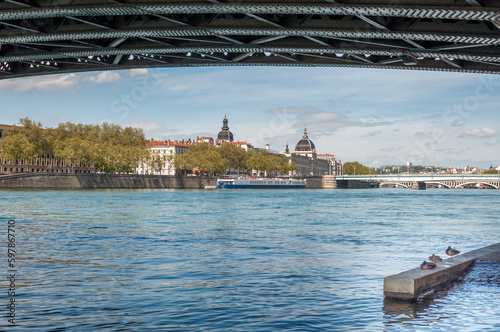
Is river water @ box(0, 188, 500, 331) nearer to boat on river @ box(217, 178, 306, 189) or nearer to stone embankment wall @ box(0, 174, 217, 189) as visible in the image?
stone embankment wall @ box(0, 174, 217, 189)

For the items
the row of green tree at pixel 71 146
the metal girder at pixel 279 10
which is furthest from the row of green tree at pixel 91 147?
the metal girder at pixel 279 10

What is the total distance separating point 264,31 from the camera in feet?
58.1

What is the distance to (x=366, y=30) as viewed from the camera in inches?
675

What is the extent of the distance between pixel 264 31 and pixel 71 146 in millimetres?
109379

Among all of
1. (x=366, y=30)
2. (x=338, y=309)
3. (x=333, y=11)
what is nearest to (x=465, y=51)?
(x=366, y=30)

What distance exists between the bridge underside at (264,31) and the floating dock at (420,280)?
6.06 metres

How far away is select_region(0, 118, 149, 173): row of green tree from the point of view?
11400 cm

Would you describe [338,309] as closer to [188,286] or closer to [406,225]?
[188,286]

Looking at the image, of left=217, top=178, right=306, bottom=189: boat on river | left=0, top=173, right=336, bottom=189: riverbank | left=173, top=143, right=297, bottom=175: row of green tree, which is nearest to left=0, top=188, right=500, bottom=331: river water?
left=0, top=173, right=336, bottom=189: riverbank

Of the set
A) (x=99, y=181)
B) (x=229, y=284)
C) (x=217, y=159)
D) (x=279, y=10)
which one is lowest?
(x=229, y=284)

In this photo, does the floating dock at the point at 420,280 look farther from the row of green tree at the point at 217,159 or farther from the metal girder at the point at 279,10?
the row of green tree at the point at 217,159

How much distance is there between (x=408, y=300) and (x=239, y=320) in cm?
375

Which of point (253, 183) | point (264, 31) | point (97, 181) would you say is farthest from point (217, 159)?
point (264, 31)

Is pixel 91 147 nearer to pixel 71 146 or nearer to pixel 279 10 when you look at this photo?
pixel 71 146
